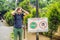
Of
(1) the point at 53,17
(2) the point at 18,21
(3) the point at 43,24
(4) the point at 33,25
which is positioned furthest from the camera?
(1) the point at 53,17

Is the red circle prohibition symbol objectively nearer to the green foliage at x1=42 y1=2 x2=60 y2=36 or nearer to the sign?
the sign

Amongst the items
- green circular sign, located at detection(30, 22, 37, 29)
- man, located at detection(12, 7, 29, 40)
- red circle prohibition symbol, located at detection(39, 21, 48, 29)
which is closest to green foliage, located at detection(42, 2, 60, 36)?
man, located at detection(12, 7, 29, 40)

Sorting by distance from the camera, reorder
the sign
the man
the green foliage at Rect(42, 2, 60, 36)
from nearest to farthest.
A: the sign → the man → the green foliage at Rect(42, 2, 60, 36)

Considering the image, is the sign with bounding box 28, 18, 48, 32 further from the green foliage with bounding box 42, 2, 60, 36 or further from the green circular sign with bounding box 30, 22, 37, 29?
the green foliage with bounding box 42, 2, 60, 36

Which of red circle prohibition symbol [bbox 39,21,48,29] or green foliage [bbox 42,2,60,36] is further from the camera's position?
green foliage [bbox 42,2,60,36]

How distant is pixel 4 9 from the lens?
42469 millimetres

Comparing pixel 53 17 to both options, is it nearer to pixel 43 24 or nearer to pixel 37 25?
pixel 43 24

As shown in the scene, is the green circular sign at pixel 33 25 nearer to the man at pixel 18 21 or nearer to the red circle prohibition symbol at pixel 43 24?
the red circle prohibition symbol at pixel 43 24

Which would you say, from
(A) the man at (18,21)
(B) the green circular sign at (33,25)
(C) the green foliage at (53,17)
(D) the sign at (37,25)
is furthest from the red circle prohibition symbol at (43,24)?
(C) the green foliage at (53,17)

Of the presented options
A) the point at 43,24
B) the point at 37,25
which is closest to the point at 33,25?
the point at 37,25

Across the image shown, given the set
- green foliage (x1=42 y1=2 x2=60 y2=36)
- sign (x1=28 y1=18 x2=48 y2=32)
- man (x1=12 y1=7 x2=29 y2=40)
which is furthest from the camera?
green foliage (x1=42 y1=2 x2=60 y2=36)

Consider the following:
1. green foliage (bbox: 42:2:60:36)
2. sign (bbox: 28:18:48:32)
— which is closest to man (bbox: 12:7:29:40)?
sign (bbox: 28:18:48:32)

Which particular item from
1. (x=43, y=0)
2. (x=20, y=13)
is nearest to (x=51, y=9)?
(x=20, y=13)

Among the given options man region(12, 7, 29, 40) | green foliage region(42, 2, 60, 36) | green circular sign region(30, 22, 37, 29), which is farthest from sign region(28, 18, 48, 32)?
green foliage region(42, 2, 60, 36)
